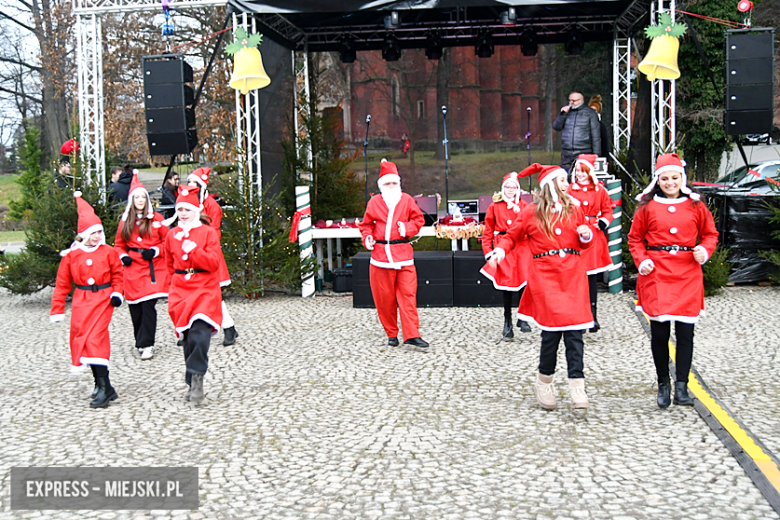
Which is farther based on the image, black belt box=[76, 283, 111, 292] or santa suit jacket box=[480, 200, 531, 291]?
santa suit jacket box=[480, 200, 531, 291]

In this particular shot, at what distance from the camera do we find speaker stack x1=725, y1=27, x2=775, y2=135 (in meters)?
10.1

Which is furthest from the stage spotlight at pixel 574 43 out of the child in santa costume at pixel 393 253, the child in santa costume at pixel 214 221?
the child in santa costume at pixel 214 221

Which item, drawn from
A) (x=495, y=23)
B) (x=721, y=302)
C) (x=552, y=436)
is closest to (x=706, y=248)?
(x=552, y=436)

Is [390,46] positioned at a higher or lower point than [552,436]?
higher

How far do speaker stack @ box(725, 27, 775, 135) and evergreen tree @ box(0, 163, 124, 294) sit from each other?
9119mm

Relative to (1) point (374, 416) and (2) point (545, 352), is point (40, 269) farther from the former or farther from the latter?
(2) point (545, 352)

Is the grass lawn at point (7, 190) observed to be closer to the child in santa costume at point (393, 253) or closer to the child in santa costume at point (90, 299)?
the child in santa costume at point (393, 253)

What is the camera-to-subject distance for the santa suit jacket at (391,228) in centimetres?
783

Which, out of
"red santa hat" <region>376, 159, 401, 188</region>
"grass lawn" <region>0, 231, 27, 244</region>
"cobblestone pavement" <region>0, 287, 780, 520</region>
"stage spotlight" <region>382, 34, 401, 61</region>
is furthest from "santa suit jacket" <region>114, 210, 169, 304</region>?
"grass lawn" <region>0, 231, 27, 244</region>

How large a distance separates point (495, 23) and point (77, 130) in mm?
7107

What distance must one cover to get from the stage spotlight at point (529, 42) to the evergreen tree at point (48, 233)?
24.5 feet

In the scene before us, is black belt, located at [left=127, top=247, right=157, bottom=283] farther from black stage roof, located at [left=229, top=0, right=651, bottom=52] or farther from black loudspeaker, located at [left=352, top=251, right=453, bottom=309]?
black stage roof, located at [left=229, top=0, right=651, bottom=52]

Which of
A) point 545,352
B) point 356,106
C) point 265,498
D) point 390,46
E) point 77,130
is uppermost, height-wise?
point 356,106

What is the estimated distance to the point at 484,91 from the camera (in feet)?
163
